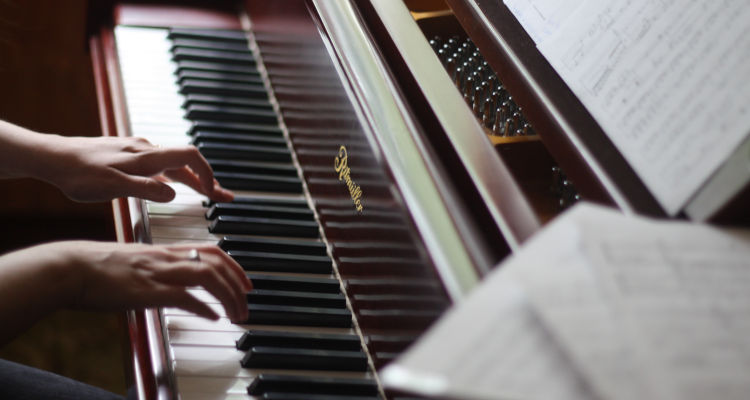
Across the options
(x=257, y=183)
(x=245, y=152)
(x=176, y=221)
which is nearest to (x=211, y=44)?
(x=245, y=152)

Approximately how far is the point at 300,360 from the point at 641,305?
685mm

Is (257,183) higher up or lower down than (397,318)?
higher up

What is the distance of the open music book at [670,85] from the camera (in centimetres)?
113

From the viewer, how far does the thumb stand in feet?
5.62

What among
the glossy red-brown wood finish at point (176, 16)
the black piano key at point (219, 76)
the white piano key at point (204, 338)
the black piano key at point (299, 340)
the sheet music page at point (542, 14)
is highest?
the glossy red-brown wood finish at point (176, 16)

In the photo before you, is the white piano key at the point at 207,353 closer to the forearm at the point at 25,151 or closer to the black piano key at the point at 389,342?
the black piano key at the point at 389,342

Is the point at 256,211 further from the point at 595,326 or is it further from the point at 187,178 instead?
the point at 595,326

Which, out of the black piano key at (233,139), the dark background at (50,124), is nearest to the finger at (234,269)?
the black piano key at (233,139)

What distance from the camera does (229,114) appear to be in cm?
213

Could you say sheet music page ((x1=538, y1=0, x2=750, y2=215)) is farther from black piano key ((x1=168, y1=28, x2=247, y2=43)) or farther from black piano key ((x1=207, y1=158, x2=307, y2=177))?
black piano key ((x1=168, y1=28, x2=247, y2=43))

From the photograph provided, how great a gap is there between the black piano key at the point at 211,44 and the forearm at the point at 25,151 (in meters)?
0.68

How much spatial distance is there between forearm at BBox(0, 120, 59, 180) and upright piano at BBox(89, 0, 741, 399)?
188 mm

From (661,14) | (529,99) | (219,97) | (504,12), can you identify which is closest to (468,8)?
(504,12)

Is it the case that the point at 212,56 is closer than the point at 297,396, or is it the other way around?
the point at 297,396
